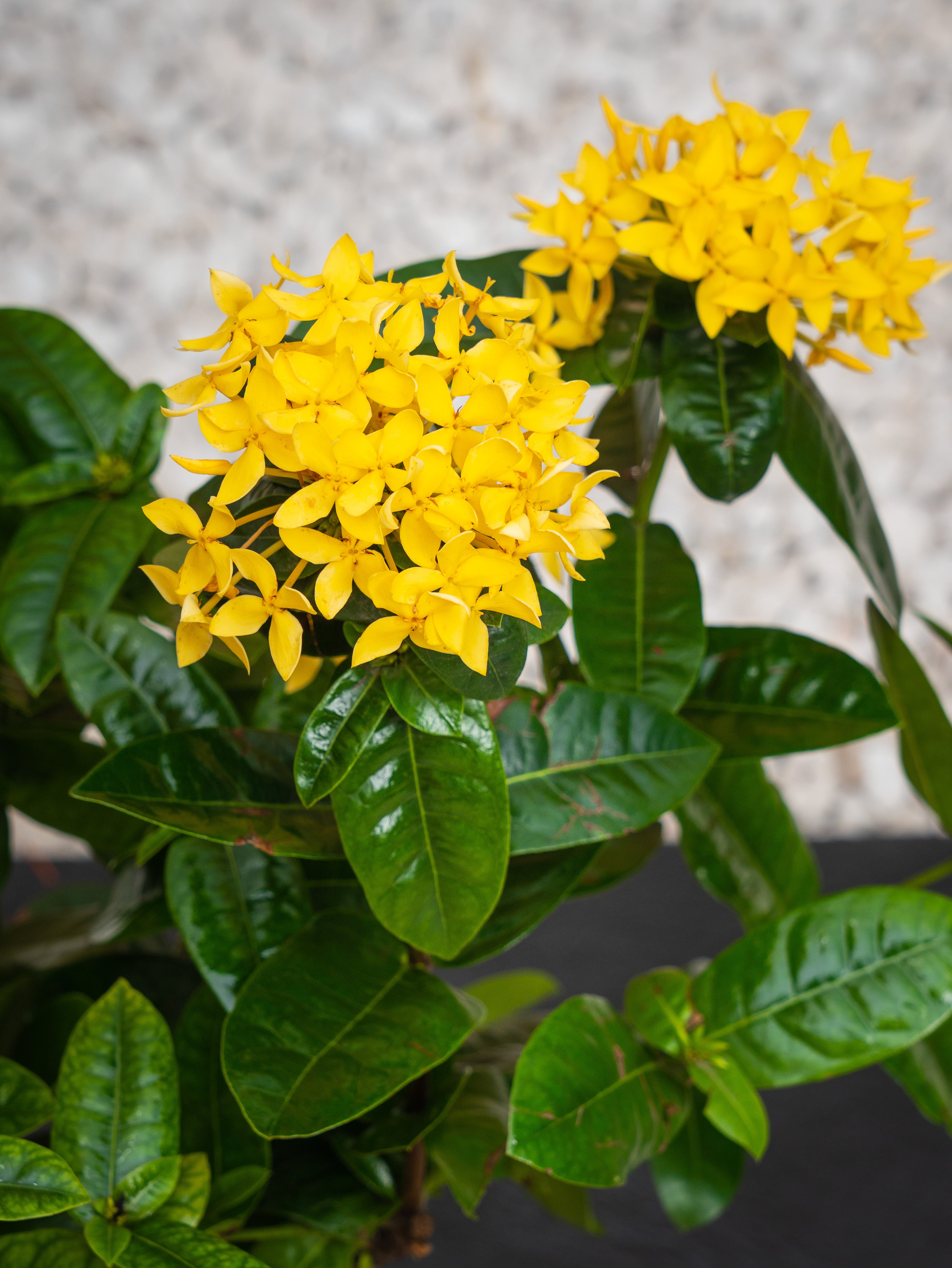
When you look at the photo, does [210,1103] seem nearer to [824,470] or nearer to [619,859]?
[619,859]

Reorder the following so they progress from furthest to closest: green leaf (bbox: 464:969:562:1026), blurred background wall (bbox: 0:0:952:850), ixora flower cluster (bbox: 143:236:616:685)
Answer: blurred background wall (bbox: 0:0:952:850), green leaf (bbox: 464:969:562:1026), ixora flower cluster (bbox: 143:236:616:685)

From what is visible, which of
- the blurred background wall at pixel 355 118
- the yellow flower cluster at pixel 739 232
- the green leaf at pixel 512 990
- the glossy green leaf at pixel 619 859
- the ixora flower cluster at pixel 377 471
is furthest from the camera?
the blurred background wall at pixel 355 118

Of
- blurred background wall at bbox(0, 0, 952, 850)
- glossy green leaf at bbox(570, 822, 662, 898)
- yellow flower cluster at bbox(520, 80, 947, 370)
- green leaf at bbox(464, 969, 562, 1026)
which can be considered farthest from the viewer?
blurred background wall at bbox(0, 0, 952, 850)

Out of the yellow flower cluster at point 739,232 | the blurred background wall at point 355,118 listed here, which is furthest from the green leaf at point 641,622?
the blurred background wall at point 355,118

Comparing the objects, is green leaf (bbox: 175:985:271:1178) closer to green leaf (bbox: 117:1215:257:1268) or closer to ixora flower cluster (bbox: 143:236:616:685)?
green leaf (bbox: 117:1215:257:1268)

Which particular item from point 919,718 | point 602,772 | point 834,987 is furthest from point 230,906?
point 919,718

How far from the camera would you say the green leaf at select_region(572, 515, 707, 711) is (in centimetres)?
50

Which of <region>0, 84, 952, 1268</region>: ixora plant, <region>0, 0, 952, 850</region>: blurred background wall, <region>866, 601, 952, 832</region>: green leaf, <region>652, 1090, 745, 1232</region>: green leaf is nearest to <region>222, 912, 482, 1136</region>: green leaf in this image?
<region>0, 84, 952, 1268</region>: ixora plant

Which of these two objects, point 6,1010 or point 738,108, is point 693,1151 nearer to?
point 6,1010

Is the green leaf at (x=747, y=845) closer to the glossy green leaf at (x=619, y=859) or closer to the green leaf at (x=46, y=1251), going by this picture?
the glossy green leaf at (x=619, y=859)

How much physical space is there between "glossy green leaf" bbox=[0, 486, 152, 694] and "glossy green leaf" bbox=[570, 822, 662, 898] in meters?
0.28

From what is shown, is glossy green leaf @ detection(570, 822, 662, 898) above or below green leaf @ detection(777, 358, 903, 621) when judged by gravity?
below

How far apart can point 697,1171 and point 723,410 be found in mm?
397

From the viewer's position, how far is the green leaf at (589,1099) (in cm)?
41
